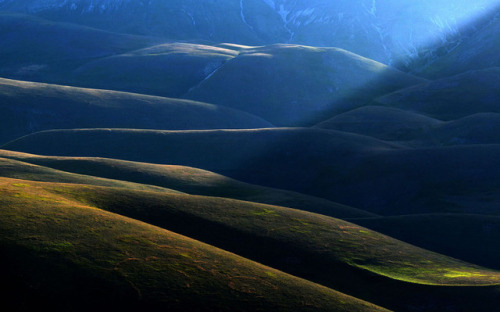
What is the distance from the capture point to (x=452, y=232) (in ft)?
279

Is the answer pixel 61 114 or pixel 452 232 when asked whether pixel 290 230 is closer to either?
pixel 452 232

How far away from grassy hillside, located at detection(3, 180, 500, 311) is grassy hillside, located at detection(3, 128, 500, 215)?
137 ft

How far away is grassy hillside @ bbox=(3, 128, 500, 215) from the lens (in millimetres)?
113375

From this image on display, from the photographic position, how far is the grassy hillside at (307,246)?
57.6m

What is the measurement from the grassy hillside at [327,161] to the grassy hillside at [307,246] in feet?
137

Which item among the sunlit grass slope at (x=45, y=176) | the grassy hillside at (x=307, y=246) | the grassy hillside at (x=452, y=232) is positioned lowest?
the grassy hillside at (x=307, y=246)

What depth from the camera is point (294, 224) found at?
70.3 m

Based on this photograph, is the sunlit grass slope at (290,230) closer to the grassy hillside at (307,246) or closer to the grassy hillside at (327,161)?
the grassy hillside at (307,246)

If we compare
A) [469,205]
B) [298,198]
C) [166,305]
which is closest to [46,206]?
[166,305]

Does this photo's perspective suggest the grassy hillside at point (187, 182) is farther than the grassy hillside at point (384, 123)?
No

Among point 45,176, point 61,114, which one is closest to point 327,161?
point 45,176

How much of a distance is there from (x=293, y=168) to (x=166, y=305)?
9616 cm

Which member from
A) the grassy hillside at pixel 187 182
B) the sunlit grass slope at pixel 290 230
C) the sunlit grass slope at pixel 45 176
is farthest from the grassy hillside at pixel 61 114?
the sunlit grass slope at pixel 290 230

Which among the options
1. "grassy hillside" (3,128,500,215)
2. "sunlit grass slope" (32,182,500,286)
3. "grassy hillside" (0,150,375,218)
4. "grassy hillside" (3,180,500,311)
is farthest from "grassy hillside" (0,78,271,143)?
"grassy hillside" (3,180,500,311)
